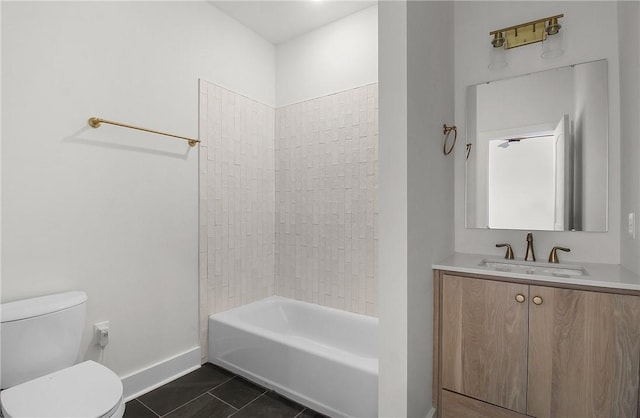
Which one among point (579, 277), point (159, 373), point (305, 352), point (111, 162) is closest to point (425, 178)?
point (579, 277)

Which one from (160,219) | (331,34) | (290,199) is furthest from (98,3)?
(290,199)

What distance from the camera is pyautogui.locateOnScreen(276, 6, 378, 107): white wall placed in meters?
2.57

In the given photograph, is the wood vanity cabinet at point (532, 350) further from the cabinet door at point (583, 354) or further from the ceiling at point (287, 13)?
the ceiling at point (287, 13)

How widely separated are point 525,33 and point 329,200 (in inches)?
67.6

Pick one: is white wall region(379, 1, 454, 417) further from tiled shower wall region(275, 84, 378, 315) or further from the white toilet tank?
the white toilet tank

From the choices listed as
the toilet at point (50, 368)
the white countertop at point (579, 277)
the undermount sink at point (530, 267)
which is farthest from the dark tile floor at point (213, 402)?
the undermount sink at point (530, 267)

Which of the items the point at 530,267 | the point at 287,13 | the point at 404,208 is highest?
the point at 287,13

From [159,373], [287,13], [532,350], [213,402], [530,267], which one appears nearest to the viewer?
[532,350]

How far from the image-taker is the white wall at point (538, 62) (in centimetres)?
178

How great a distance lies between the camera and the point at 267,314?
9.33 ft

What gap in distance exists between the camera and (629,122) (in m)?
1.57

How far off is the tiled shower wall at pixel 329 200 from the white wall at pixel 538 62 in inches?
24.7

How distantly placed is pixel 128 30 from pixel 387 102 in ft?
5.71

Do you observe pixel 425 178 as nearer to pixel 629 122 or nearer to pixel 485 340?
pixel 485 340
